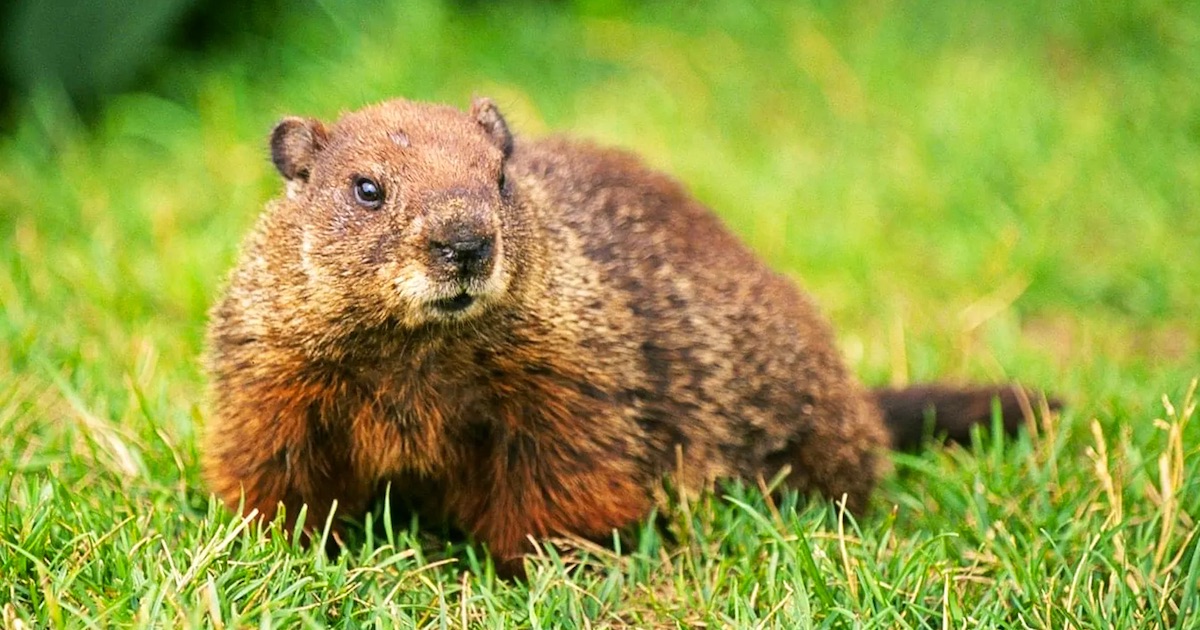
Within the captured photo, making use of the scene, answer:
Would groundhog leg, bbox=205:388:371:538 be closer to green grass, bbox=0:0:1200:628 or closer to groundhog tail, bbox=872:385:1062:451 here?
green grass, bbox=0:0:1200:628

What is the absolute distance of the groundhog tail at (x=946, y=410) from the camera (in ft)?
14.6

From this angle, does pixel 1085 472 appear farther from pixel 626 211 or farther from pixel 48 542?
pixel 48 542

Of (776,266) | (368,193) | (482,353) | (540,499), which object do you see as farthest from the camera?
(776,266)

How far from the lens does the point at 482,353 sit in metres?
3.55

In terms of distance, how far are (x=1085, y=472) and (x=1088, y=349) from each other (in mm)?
1610

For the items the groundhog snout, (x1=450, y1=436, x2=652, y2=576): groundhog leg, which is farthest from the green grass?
the groundhog snout

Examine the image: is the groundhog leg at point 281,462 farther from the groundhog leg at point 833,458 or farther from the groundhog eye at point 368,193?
the groundhog leg at point 833,458

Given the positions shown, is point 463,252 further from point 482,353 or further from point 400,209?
point 482,353

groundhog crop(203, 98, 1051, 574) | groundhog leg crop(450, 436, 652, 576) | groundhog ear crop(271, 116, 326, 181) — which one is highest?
groundhog ear crop(271, 116, 326, 181)

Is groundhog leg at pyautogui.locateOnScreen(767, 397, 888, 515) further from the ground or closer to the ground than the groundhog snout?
closer to the ground

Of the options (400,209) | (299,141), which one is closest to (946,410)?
(400,209)

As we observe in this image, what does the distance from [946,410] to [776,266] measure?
1663 mm

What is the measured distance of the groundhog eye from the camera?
11.1ft

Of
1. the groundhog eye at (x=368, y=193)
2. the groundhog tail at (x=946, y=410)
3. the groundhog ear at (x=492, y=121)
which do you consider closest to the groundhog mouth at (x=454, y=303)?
the groundhog eye at (x=368, y=193)
